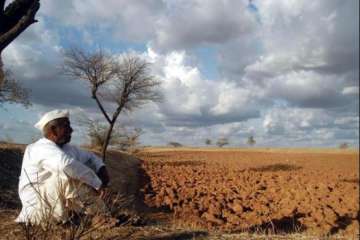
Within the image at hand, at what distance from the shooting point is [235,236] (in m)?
5.88

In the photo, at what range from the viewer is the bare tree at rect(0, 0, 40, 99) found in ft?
26.1

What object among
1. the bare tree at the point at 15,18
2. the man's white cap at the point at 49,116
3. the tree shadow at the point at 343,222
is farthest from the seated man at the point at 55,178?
the tree shadow at the point at 343,222

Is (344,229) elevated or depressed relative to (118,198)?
depressed

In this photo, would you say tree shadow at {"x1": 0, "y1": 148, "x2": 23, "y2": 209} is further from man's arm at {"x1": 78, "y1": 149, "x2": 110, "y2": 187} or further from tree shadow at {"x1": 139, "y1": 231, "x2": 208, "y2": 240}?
tree shadow at {"x1": 139, "y1": 231, "x2": 208, "y2": 240}

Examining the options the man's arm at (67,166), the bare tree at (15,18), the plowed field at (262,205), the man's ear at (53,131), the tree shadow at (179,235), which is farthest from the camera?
the plowed field at (262,205)

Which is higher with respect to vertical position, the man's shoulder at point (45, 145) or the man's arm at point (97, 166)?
the man's shoulder at point (45, 145)

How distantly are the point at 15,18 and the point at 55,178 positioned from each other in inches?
161

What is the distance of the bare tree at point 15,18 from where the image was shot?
797 cm

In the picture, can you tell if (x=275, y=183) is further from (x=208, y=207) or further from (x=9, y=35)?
(x=9, y=35)

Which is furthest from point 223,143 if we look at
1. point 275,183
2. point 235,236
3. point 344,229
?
point 235,236

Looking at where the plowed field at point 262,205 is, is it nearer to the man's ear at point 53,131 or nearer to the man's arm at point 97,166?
the man's arm at point 97,166

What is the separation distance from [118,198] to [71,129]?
92 cm

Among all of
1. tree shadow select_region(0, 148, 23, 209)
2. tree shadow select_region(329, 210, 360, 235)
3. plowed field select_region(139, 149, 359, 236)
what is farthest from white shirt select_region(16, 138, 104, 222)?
tree shadow select_region(329, 210, 360, 235)

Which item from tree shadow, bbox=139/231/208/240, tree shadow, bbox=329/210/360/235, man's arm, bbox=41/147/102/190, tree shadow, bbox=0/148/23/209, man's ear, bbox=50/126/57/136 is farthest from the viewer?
tree shadow, bbox=329/210/360/235
